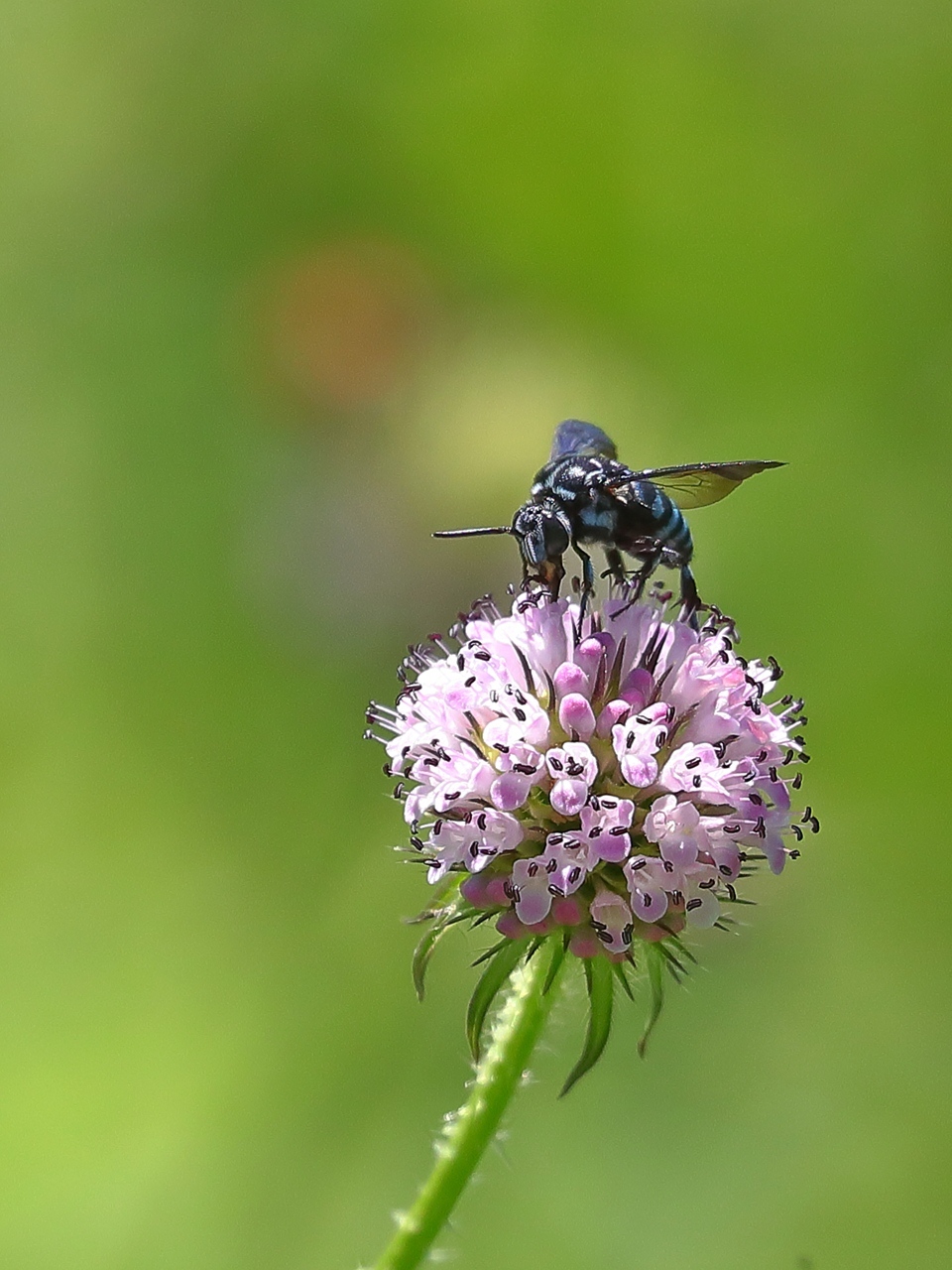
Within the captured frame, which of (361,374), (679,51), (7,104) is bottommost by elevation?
(361,374)

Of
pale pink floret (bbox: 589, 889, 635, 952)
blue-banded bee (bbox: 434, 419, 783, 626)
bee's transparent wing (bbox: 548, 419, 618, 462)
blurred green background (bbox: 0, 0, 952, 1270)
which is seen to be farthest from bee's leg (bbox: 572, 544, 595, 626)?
blurred green background (bbox: 0, 0, 952, 1270)

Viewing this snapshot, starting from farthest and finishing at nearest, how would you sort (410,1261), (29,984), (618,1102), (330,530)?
(330,530)
(29,984)
(618,1102)
(410,1261)

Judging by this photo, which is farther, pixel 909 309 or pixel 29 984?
pixel 909 309

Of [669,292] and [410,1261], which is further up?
[669,292]

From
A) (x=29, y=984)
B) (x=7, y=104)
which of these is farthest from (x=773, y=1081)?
(x=7, y=104)

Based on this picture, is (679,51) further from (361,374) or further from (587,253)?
(361,374)

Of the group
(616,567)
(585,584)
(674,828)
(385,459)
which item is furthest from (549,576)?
(385,459)

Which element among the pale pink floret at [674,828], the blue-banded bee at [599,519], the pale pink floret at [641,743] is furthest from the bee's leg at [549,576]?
the pale pink floret at [674,828]

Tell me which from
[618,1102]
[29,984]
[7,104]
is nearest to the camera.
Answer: [618,1102]
